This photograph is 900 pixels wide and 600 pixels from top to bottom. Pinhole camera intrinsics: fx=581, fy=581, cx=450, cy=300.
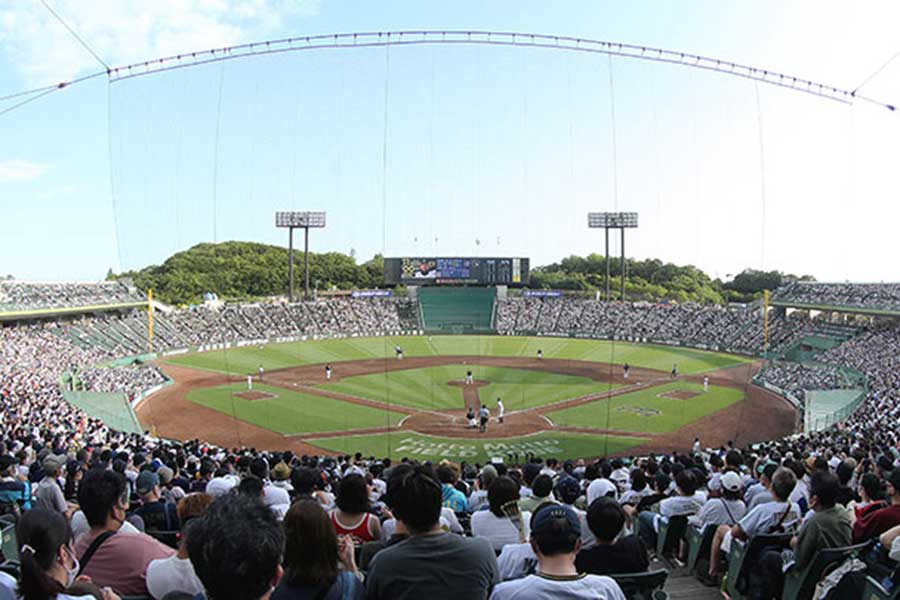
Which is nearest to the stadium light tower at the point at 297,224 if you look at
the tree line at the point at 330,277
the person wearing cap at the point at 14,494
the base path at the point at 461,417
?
the tree line at the point at 330,277

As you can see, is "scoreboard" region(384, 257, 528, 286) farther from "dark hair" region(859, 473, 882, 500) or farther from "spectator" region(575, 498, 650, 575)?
"spectator" region(575, 498, 650, 575)

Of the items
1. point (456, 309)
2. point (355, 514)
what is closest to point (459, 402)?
point (355, 514)

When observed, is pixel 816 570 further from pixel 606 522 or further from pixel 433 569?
pixel 433 569

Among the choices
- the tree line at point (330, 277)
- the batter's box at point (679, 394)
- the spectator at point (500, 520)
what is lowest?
the batter's box at point (679, 394)

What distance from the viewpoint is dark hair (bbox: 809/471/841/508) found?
575 cm

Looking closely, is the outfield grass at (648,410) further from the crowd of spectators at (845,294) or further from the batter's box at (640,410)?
the crowd of spectators at (845,294)

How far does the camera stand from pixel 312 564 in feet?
10.4

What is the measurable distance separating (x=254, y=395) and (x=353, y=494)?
37.5 metres

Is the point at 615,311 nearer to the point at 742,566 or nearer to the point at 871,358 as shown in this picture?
the point at 871,358

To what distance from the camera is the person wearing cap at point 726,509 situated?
736 cm

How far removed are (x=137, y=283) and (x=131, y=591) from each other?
3195 inches

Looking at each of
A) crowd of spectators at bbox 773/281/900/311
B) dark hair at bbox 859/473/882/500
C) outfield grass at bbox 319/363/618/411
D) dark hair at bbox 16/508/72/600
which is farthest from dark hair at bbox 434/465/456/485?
crowd of spectators at bbox 773/281/900/311

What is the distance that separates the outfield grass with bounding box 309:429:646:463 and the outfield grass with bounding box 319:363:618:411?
7.15 metres

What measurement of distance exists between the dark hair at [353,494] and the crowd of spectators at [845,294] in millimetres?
57400
